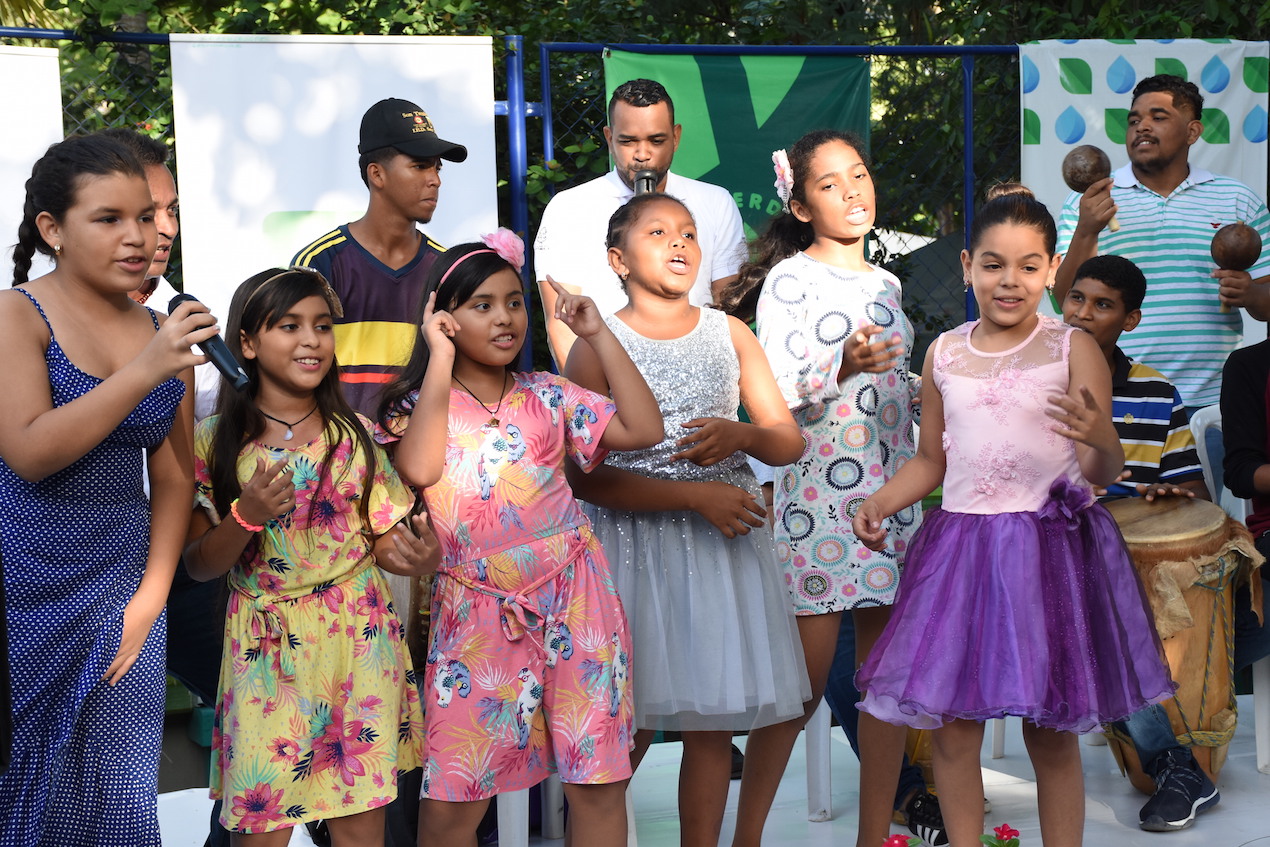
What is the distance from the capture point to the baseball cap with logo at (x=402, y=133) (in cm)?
355

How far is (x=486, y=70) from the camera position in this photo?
198 inches

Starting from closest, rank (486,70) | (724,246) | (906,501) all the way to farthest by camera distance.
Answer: (906,501) → (724,246) → (486,70)

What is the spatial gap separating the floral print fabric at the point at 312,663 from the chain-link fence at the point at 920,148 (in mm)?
3098

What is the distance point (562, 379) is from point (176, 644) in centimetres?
115

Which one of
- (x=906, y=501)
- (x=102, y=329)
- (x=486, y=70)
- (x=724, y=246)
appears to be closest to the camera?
(x=102, y=329)

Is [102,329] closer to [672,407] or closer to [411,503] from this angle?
[411,503]

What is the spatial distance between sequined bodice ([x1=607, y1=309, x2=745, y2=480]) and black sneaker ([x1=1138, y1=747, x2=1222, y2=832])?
152cm

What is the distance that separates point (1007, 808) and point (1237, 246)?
6.29 ft

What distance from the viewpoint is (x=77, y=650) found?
2357 mm

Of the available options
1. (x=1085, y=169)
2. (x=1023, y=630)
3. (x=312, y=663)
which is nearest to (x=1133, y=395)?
(x=1023, y=630)

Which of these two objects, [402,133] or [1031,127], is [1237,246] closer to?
[1031,127]

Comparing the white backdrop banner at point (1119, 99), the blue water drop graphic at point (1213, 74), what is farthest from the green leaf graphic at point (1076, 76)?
the blue water drop graphic at point (1213, 74)

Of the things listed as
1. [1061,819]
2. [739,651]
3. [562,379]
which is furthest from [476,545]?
[1061,819]

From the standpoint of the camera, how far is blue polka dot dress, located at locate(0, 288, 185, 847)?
2314 millimetres
